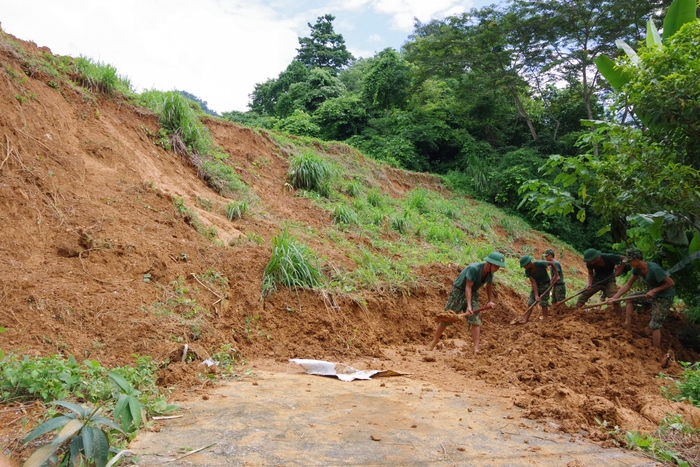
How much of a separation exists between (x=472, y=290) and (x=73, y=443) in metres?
5.53

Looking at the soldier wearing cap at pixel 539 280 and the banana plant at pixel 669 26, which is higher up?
the banana plant at pixel 669 26

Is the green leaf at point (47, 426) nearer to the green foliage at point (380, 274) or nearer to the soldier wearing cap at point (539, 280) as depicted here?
the green foliage at point (380, 274)

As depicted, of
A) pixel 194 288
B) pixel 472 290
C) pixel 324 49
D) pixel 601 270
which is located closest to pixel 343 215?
pixel 472 290

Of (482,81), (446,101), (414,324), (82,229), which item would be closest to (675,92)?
(414,324)

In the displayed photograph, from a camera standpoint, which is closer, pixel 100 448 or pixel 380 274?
pixel 100 448

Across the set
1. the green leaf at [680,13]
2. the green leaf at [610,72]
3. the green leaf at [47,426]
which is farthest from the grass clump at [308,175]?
the green leaf at [47,426]

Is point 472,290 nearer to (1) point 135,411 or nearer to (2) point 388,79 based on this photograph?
(1) point 135,411

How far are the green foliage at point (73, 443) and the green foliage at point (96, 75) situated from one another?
8086 millimetres

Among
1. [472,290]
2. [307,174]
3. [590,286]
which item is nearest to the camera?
[472,290]

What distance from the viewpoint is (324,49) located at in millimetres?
29375

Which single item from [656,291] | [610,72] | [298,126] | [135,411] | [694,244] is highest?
[298,126]

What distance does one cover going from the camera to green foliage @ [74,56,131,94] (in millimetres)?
9117

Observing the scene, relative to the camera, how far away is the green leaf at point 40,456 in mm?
2535

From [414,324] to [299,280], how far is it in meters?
2.09
